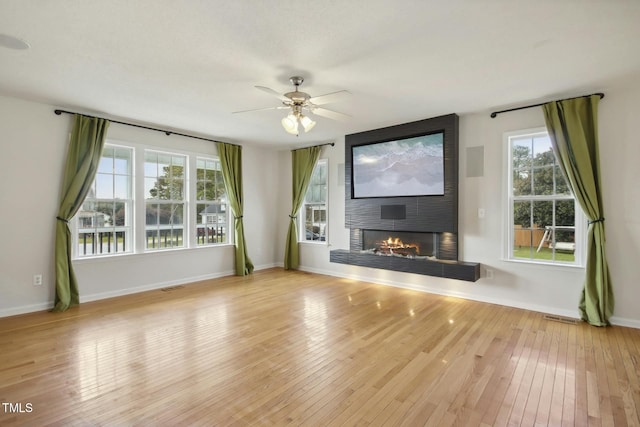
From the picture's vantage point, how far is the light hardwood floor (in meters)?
2.07

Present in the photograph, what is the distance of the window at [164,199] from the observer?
5.35 metres

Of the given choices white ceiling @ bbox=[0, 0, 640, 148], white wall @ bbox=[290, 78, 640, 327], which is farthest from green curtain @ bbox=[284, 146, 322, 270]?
white ceiling @ bbox=[0, 0, 640, 148]

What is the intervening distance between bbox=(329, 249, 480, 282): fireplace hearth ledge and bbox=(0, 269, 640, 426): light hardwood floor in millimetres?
452

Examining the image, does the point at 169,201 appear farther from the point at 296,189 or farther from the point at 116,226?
the point at 296,189

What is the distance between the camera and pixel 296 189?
6.86 meters

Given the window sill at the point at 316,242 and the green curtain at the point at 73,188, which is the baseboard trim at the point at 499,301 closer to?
the window sill at the point at 316,242

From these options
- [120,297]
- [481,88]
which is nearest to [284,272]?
[120,297]

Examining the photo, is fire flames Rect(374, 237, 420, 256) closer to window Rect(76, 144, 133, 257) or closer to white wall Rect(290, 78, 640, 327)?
white wall Rect(290, 78, 640, 327)

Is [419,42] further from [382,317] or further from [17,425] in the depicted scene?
[17,425]

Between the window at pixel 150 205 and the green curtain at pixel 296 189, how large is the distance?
4.48 ft

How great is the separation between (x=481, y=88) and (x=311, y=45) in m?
2.15

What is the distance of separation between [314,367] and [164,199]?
4194mm

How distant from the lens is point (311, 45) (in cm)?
268

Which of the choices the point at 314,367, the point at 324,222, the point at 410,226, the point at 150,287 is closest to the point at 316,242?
the point at 324,222
